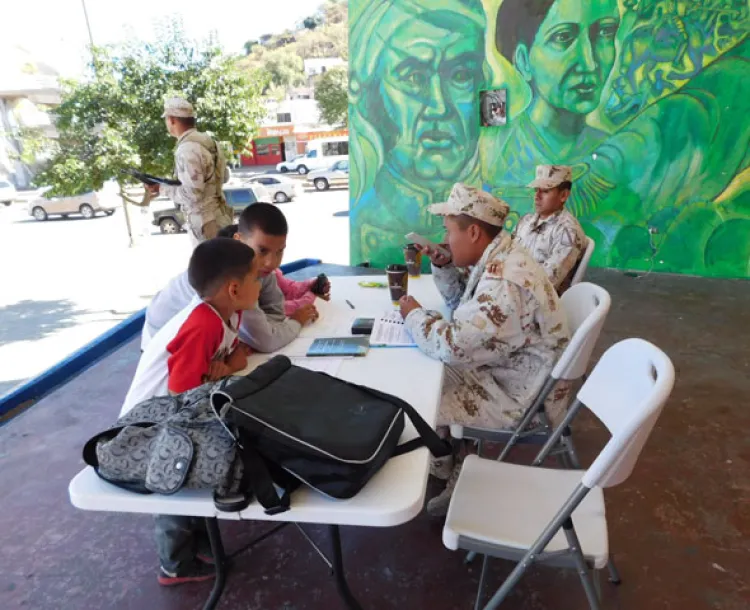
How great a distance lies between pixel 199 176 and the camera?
170 inches

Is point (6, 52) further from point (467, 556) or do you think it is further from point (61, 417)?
point (467, 556)

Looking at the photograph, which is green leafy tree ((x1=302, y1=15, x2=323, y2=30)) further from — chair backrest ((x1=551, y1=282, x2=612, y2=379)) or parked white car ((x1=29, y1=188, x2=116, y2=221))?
chair backrest ((x1=551, y1=282, x2=612, y2=379))

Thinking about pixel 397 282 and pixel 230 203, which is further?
pixel 230 203

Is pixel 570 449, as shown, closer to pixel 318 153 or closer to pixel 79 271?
pixel 79 271

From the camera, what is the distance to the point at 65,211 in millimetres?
16172

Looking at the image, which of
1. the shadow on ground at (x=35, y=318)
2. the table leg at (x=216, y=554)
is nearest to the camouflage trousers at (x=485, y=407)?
the table leg at (x=216, y=554)

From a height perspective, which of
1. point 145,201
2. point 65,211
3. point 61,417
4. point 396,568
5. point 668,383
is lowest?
point 65,211

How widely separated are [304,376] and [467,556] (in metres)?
1.02

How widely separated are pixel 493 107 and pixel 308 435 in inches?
216

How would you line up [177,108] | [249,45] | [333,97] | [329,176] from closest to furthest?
[177,108]
[329,176]
[333,97]
[249,45]

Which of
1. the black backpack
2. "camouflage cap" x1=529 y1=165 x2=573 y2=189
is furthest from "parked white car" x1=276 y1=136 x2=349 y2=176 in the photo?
the black backpack

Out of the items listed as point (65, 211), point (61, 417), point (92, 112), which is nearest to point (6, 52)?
point (65, 211)

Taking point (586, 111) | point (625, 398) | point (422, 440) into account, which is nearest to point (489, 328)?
point (625, 398)

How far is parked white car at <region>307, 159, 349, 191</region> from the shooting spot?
20.0 metres
